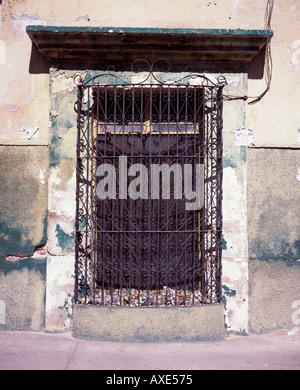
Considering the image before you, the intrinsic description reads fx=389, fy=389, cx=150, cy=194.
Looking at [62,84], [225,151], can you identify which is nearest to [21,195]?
[62,84]

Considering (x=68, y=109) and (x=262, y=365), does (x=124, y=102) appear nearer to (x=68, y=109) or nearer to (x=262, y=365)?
(x=68, y=109)

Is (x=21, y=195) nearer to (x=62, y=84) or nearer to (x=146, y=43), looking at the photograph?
(x=62, y=84)

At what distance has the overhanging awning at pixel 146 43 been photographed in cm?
400

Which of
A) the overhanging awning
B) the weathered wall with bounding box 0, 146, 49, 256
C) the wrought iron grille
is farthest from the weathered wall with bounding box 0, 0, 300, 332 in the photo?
the overhanging awning

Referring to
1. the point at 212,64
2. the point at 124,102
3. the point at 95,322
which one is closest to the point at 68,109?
the point at 124,102

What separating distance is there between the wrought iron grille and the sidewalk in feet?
1.62

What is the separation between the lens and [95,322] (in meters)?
3.95

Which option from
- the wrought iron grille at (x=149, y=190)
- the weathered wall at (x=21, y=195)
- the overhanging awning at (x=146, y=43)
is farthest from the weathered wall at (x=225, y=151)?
the overhanging awning at (x=146, y=43)

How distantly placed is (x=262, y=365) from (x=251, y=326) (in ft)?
2.75

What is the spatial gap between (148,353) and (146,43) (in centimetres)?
311

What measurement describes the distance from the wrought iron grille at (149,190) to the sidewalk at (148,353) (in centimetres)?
50

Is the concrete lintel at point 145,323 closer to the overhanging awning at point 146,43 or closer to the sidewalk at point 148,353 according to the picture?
the sidewalk at point 148,353

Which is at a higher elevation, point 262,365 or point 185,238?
point 185,238

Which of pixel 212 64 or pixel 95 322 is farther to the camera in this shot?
pixel 212 64
